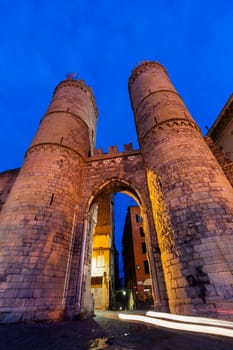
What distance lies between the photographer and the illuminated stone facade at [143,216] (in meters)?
5.04

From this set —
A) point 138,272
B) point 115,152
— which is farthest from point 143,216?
point 138,272

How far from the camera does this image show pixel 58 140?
9320mm

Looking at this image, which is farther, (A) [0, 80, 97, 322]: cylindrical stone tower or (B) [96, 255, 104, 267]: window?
(B) [96, 255, 104, 267]: window

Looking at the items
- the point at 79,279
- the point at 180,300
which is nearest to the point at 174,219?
the point at 180,300

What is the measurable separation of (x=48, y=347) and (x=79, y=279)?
409 centimetres

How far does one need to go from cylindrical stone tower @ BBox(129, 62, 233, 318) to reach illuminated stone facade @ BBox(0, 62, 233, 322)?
0.08 ft

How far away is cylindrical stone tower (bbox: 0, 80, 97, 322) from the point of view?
5355 mm

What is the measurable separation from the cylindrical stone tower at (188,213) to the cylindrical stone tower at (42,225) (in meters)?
3.52

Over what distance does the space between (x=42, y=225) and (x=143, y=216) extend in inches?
157

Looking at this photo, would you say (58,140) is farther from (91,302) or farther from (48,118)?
(91,302)

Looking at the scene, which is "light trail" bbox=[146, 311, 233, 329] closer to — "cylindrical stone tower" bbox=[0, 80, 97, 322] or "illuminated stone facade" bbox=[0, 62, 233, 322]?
"illuminated stone facade" bbox=[0, 62, 233, 322]

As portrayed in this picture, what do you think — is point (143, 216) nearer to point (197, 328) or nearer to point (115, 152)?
point (115, 152)

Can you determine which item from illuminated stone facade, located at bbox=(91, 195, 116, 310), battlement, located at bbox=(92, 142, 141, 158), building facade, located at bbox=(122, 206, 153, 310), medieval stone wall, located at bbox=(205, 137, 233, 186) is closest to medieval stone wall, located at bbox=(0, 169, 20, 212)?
battlement, located at bbox=(92, 142, 141, 158)

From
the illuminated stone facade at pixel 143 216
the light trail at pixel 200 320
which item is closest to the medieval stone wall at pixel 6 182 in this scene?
the illuminated stone facade at pixel 143 216
